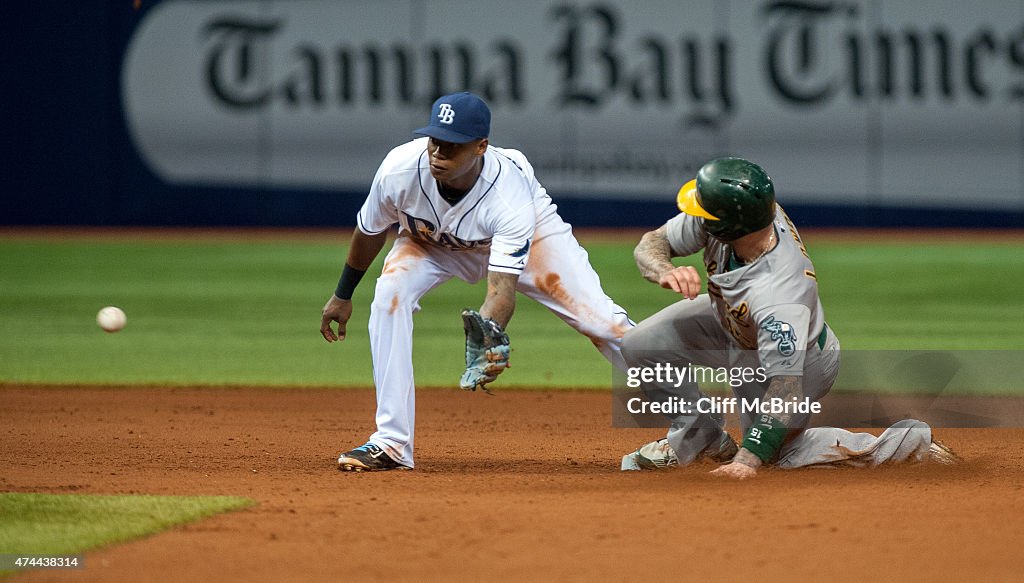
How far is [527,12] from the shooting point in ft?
67.9

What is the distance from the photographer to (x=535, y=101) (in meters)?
20.5

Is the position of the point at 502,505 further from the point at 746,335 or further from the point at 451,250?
the point at 451,250

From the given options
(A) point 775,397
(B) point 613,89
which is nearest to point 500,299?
(A) point 775,397

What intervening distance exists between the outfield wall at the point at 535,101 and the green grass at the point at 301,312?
183cm

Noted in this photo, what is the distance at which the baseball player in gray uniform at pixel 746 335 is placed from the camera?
5.07 meters

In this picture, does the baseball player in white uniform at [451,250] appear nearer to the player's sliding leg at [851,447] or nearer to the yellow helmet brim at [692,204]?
the yellow helmet brim at [692,204]

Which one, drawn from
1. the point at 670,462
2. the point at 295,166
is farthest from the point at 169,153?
the point at 670,462

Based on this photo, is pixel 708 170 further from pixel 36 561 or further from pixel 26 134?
pixel 26 134

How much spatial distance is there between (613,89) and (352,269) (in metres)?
14.8

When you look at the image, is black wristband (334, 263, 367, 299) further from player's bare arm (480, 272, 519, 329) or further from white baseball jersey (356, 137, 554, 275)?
player's bare arm (480, 272, 519, 329)

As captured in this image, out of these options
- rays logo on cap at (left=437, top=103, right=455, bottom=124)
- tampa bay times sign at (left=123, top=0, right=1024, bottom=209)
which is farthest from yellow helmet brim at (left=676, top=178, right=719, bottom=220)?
tampa bay times sign at (left=123, top=0, right=1024, bottom=209)

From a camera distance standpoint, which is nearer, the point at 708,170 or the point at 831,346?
the point at 708,170

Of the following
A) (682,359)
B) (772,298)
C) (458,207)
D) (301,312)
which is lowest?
(301,312)

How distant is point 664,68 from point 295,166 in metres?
5.95
